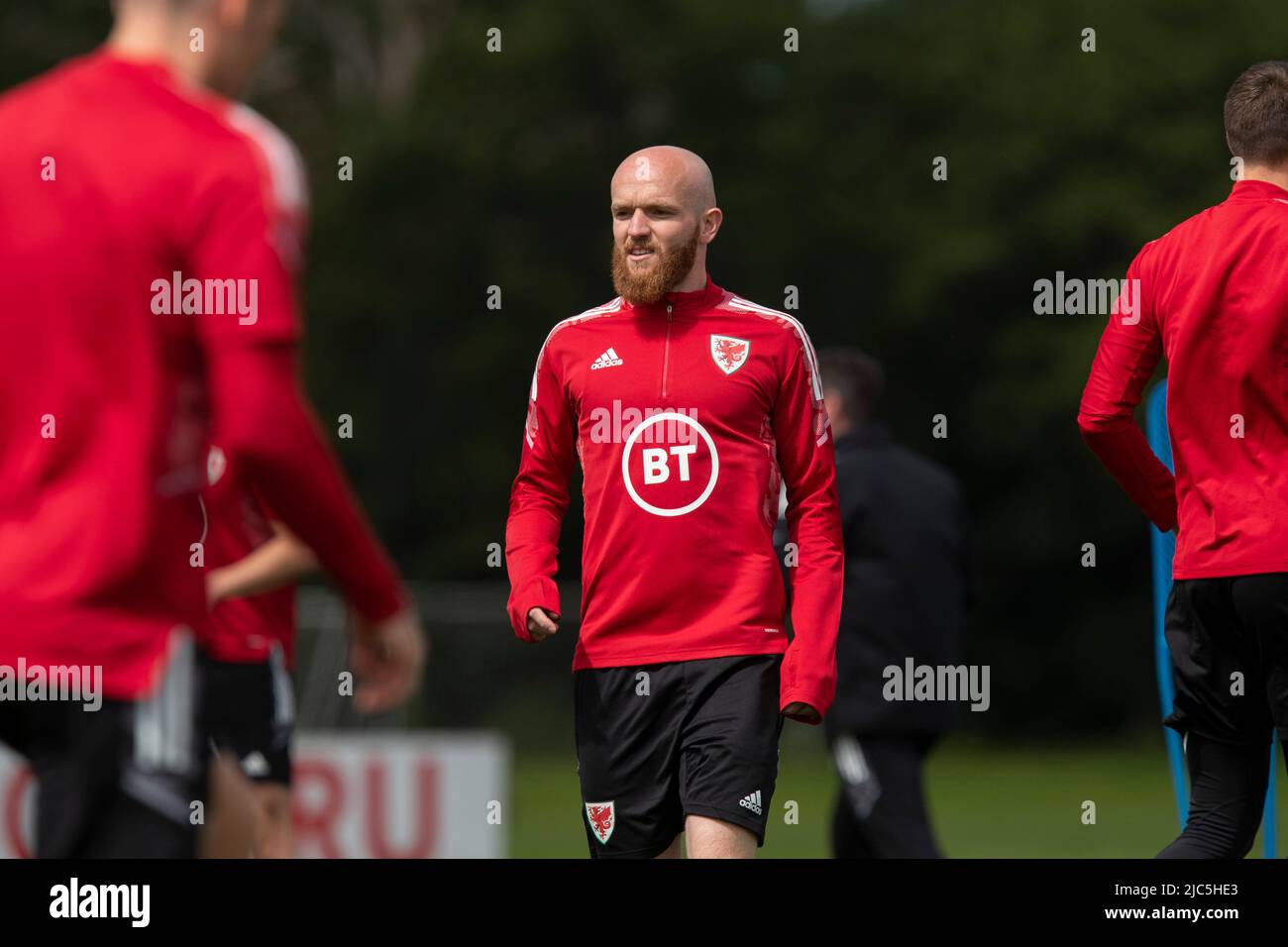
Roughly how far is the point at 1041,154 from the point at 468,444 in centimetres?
945

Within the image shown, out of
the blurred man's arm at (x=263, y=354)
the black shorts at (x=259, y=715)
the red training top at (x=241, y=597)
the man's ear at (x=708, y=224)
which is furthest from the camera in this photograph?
the black shorts at (x=259, y=715)

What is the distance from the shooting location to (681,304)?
5.87 m

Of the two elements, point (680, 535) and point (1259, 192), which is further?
point (680, 535)

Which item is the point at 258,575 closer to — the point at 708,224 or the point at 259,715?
the point at 259,715

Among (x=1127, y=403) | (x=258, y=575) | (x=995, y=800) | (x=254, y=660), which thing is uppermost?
(x=1127, y=403)

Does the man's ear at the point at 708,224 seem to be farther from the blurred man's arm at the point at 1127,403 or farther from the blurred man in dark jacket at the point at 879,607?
the blurred man in dark jacket at the point at 879,607

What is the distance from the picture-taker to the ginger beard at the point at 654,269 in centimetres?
578

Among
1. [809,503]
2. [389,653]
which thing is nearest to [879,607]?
[809,503]

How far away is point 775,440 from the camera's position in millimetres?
5809

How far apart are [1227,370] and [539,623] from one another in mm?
1855

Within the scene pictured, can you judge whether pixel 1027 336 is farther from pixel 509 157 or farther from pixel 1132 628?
pixel 509 157

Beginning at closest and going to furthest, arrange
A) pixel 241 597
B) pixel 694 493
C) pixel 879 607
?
pixel 694 493 < pixel 241 597 < pixel 879 607

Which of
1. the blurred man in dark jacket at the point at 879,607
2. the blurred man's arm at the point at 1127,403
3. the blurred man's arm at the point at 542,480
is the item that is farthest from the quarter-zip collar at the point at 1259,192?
the blurred man in dark jacket at the point at 879,607

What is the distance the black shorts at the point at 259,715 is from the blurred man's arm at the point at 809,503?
172cm
